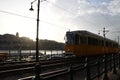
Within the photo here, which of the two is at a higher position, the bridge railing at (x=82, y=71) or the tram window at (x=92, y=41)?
the tram window at (x=92, y=41)

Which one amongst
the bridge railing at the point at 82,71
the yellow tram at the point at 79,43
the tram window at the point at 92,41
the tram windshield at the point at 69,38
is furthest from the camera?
the tram window at the point at 92,41

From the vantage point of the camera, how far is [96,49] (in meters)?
31.9

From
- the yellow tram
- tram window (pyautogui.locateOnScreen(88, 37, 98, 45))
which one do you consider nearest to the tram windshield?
the yellow tram

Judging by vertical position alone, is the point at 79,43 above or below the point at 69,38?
below

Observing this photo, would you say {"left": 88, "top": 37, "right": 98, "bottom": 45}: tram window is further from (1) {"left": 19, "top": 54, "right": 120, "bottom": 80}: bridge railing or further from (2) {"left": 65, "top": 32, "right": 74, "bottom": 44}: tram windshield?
(1) {"left": 19, "top": 54, "right": 120, "bottom": 80}: bridge railing

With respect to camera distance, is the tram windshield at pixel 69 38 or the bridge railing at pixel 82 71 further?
the tram windshield at pixel 69 38

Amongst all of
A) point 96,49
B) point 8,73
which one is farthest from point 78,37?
point 8,73

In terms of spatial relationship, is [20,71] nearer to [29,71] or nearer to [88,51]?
[29,71]

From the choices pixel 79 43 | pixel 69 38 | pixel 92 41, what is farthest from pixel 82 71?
pixel 92 41

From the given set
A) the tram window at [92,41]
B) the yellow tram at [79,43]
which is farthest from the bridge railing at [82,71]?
the tram window at [92,41]

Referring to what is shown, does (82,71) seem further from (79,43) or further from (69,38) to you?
(69,38)

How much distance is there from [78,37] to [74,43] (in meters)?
0.92

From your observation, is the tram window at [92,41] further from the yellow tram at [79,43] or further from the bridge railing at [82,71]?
the bridge railing at [82,71]

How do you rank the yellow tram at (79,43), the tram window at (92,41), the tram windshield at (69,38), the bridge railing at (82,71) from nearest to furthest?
the bridge railing at (82,71), the yellow tram at (79,43), the tram windshield at (69,38), the tram window at (92,41)
